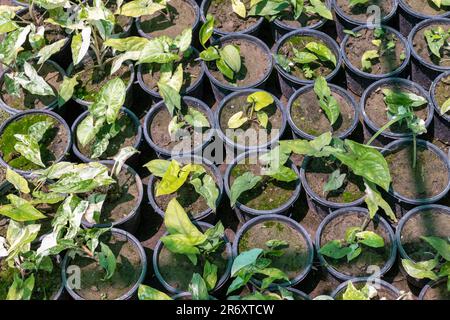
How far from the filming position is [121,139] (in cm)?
336

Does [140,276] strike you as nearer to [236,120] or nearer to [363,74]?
[236,120]

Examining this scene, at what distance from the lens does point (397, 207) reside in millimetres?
3123

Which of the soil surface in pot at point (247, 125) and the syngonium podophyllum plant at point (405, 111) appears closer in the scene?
the syngonium podophyllum plant at point (405, 111)

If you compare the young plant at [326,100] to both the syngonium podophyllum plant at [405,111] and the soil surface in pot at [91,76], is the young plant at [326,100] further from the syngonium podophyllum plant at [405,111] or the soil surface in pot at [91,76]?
the soil surface in pot at [91,76]

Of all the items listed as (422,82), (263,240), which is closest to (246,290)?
(263,240)

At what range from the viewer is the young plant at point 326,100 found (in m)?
3.25

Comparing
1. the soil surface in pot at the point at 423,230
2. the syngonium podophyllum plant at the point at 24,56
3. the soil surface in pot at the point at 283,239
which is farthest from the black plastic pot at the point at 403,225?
the syngonium podophyllum plant at the point at 24,56

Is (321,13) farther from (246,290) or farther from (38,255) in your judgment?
(38,255)

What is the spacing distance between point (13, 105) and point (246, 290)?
1783 mm

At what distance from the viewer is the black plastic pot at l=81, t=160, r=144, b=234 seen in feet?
9.91

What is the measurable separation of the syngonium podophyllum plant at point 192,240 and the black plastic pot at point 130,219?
0.28m

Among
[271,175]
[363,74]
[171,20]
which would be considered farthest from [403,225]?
[171,20]
